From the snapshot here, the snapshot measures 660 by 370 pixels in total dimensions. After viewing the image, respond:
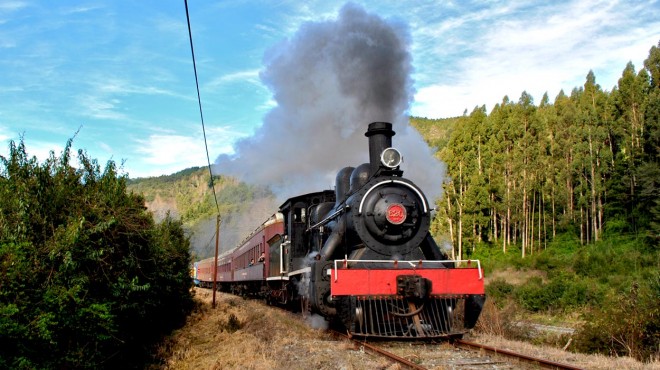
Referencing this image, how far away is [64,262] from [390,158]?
588cm

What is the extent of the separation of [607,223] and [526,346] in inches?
1186

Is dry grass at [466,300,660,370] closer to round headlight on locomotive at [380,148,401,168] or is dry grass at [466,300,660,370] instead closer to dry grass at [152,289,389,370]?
dry grass at [152,289,389,370]

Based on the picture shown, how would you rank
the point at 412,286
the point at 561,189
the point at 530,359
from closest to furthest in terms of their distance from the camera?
the point at 530,359
the point at 412,286
the point at 561,189

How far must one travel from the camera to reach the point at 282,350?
334 inches

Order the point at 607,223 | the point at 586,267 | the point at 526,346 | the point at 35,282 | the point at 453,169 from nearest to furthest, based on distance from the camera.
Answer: the point at 35,282, the point at 526,346, the point at 586,267, the point at 607,223, the point at 453,169

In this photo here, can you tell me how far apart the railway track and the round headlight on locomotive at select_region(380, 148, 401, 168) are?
124 inches

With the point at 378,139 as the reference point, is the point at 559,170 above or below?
above

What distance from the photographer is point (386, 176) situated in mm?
9812

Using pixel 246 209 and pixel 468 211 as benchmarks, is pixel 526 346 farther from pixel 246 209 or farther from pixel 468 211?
pixel 246 209

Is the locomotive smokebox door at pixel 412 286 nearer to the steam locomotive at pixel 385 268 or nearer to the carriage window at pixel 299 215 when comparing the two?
the steam locomotive at pixel 385 268

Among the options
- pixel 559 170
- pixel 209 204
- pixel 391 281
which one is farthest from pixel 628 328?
pixel 209 204

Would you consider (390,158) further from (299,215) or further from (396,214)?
(299,215)

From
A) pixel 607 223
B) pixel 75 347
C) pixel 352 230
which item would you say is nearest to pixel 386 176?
pixel 352 230

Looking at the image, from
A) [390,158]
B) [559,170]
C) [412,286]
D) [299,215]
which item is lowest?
[412,286]
